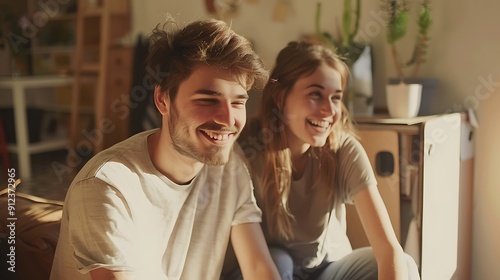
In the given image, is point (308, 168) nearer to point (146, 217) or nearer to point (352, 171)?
point (352, 171)

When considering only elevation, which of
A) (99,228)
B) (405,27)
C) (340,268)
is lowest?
(340,268)

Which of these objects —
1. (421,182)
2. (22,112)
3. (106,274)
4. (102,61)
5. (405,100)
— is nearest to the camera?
(106,274)

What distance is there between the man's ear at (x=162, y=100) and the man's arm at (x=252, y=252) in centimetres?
28

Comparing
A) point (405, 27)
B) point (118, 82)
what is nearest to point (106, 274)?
point (405, 27)

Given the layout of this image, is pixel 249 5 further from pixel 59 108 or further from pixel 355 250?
pixel 59 108

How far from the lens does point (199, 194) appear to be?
986 millimetres

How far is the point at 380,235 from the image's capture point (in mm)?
1037

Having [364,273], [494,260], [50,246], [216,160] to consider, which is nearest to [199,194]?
[216,160]

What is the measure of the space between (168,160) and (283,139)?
30 centimetres

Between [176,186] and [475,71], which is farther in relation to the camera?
[475,71]

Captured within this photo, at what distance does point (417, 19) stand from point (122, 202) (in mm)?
1098

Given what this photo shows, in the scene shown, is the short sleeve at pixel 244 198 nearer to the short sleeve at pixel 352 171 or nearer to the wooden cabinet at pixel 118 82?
the short sleeve at pixel 352 171

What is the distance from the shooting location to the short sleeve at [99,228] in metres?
0.76

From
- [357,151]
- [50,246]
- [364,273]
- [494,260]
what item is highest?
[357,151]
